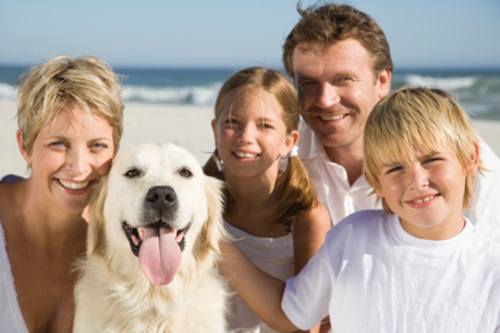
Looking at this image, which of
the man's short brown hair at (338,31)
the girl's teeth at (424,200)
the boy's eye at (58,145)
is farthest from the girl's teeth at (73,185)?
the man's short brown hair at (338,31)

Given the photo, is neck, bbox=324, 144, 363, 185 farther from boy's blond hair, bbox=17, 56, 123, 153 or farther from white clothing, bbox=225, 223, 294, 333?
boy's blond hair, bbox=17, 56, 123, 153

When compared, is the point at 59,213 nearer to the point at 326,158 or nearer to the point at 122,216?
the point at 122,216

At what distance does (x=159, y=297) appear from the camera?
3.08m

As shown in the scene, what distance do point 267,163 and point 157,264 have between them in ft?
3.77

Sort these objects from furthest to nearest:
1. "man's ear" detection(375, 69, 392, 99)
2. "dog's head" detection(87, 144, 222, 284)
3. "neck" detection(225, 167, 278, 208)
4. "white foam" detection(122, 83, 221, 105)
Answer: "white foam" detection(122, 83, 221, 105), "man's ear" detection(375, 69, 392, 99), "neck" detection(225, 167, 278, 208), "dog's head" detection(87, 144, 222, 284)

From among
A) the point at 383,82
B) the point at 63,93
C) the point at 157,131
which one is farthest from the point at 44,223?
the point at 157,131

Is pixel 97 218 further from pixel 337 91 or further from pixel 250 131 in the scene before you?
pixel 337 91

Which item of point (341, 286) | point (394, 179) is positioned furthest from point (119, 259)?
point (394, 179)

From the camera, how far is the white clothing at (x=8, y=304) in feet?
10.5

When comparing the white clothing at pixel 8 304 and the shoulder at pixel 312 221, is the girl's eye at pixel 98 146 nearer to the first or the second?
the white clothing at pixel 8 304

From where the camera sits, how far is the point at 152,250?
2883 mm

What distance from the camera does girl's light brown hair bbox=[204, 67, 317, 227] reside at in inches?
148

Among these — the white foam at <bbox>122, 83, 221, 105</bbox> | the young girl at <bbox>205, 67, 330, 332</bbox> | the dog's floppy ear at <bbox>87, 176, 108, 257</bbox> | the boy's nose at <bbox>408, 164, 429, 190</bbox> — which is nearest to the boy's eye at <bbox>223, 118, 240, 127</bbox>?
the young girl at <bbox>205, 67, 330, 332</bbox>

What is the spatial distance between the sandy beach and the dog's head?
495 cm
